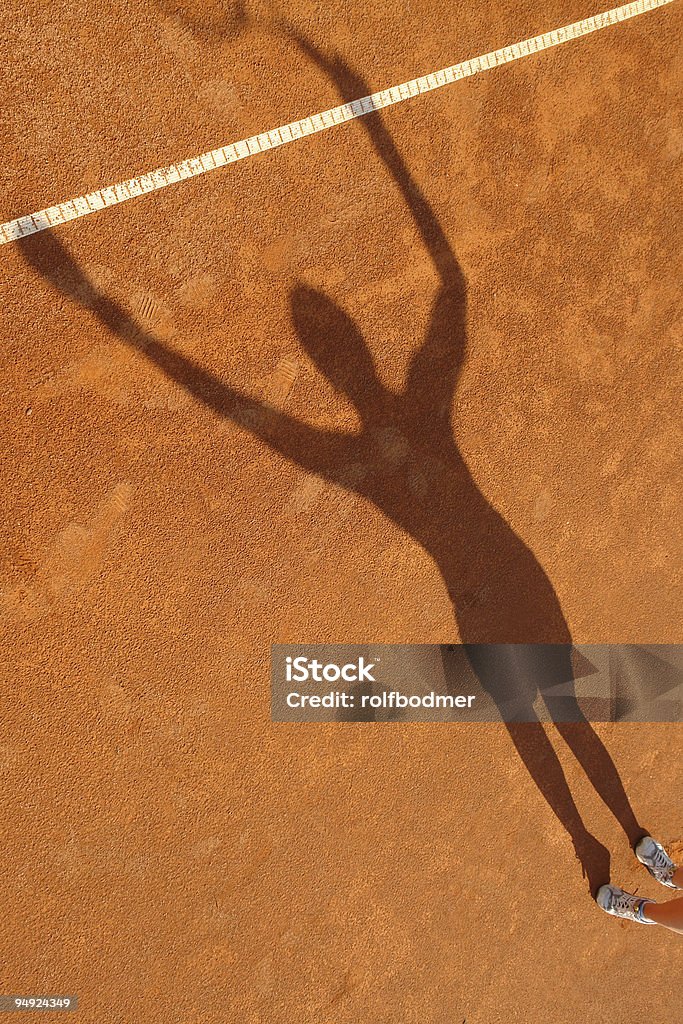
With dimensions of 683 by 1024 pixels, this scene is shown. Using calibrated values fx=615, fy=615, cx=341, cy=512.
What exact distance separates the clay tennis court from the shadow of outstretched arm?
0.03m

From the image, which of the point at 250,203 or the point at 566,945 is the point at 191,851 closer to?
the point at 566,945

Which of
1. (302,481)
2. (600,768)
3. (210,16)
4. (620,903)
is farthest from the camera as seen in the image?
(600,768)

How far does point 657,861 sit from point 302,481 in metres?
4.50

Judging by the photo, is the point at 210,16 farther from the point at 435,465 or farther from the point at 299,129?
the point at 435,465

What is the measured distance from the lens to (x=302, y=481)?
16.8 feet

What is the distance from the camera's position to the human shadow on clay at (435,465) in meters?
5.04

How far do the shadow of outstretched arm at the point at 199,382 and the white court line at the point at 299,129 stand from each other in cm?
18

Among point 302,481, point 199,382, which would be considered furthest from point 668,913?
point 199,382

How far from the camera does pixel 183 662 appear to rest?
5074 mm

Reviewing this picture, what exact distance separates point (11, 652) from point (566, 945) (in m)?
5.37

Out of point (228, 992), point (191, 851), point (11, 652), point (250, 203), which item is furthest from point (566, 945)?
point (250, 203)

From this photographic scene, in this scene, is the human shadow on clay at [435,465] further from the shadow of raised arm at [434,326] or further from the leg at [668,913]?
the leg at [668,913]

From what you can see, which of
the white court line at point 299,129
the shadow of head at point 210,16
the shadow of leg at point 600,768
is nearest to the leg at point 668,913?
the shadow of leg at point 600,768

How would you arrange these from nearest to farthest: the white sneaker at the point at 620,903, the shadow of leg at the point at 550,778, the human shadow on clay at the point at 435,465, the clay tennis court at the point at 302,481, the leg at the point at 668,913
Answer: the leg at the point at 668,913
the clay tennis court at the point at 302,481
the human shadow on clay at the point at 435,465
the white sneaker at the point at 620,903
the shadow of leg at the point at 550,778
